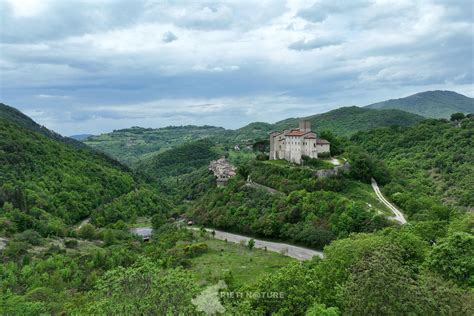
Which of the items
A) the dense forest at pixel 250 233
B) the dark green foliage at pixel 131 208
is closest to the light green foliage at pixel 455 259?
the dense forest at pixel 250 233

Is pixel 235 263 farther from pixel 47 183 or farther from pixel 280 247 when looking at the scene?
pixel 47 183

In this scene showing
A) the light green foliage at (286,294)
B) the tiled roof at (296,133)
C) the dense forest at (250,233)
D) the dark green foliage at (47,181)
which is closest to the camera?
the dense forest at (250,233)

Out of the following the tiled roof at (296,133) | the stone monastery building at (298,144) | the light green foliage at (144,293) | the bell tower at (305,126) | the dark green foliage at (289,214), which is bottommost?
the dark green foliage at (289,214)

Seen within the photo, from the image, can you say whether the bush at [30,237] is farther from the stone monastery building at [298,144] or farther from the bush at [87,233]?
the stone monastery building at [298,144]

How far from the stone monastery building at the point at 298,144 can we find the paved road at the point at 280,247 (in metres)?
17.7

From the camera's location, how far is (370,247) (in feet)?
101

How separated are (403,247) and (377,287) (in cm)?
1441

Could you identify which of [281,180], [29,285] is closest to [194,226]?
[281,180]

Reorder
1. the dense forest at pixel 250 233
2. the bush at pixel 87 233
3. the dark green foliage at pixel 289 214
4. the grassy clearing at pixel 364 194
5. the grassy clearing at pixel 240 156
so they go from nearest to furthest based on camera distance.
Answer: the dense forest at pixel 250 233 < the dark green foliage at pixel 289 214 < the grassy clearing at pixel 364 194 < the bush at pixel 87 233 < the grassy clearing at pixel 240 156

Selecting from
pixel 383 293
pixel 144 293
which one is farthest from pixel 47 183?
pixel 383 293

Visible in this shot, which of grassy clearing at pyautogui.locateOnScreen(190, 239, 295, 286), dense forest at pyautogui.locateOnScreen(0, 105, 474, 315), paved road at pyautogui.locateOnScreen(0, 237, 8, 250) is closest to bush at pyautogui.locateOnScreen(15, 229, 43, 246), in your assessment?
dense forest at pyautogui.locateOnScreen(0, 105, 474, 315)

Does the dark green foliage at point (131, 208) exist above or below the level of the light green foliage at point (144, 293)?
below

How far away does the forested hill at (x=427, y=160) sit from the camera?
65.7m

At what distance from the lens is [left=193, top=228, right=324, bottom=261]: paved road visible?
55.5 m
